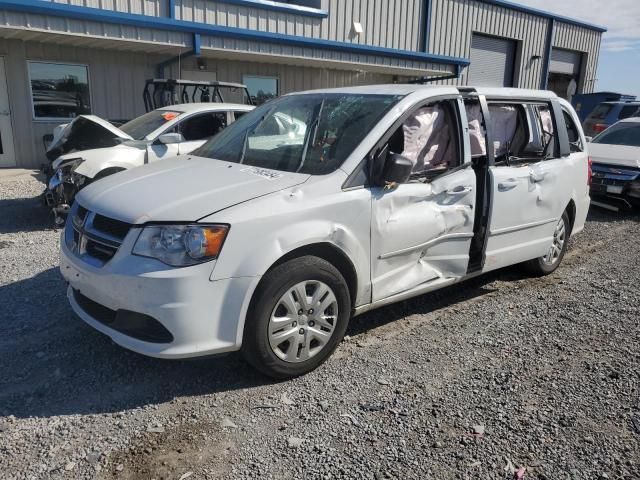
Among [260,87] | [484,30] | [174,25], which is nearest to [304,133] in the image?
[174,25]

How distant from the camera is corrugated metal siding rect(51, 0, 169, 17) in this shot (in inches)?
440

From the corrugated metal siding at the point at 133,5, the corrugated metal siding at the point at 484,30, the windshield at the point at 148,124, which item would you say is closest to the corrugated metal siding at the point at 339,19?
the corrugated metal siding at the point at 133,5

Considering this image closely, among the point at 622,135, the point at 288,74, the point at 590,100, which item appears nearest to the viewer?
the point at 622,135

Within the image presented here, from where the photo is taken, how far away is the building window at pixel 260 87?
14913 mm

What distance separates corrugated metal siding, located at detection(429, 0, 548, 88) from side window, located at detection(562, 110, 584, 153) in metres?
13.9

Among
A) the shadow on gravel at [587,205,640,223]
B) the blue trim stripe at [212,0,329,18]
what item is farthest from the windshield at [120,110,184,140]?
the shadow on gravel at [587,205,640,223]

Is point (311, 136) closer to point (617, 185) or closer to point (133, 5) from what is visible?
point (617, 185)

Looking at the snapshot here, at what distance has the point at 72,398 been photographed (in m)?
3.14

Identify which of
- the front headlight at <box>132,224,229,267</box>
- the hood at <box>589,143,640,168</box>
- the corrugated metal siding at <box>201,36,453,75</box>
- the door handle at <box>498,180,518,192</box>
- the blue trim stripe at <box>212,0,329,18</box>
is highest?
the blue trim stripe at <box>212,0,329,18</box>

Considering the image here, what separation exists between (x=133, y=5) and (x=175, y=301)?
433 inches

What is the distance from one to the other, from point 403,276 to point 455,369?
71 centimetres

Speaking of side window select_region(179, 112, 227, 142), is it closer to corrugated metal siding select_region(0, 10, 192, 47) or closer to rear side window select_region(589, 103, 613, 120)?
A: corrugated metal siding select_region(0, 10, 192, 47)

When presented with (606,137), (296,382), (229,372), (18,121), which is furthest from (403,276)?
(18,121)

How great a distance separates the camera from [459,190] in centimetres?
409
